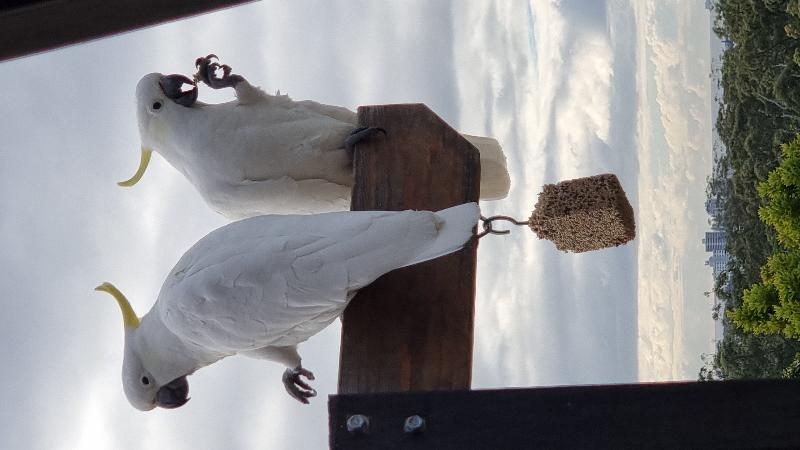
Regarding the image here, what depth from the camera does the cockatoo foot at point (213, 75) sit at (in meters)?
2.13

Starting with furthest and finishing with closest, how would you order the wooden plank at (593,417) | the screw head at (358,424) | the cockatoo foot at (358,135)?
1. the cockatoo foot at (358,135)
2. the screw head at (358,424)
3. the wooden plank at (593,417)

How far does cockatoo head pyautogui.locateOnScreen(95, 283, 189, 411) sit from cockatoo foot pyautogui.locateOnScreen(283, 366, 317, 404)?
0.97ft

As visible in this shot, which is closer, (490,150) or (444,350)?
(444,350)

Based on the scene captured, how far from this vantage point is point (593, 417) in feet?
2.77

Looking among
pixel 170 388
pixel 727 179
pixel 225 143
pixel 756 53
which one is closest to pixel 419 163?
pixel 225 143

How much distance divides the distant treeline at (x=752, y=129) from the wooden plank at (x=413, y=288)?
34.3ft

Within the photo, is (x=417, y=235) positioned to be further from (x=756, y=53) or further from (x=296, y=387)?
(x=756, y=53)

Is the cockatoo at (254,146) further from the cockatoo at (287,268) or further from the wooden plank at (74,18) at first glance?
the wooden plank at (74,18)

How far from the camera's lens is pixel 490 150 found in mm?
2180

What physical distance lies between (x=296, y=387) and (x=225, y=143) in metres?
0.77

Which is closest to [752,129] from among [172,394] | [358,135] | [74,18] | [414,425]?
[358,135]

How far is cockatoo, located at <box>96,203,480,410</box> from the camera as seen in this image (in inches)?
57.8

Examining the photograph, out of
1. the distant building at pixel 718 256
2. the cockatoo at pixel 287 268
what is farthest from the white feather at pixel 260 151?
the distant building at pixel 718 256

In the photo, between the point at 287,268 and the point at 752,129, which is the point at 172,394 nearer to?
the point at 287,268
